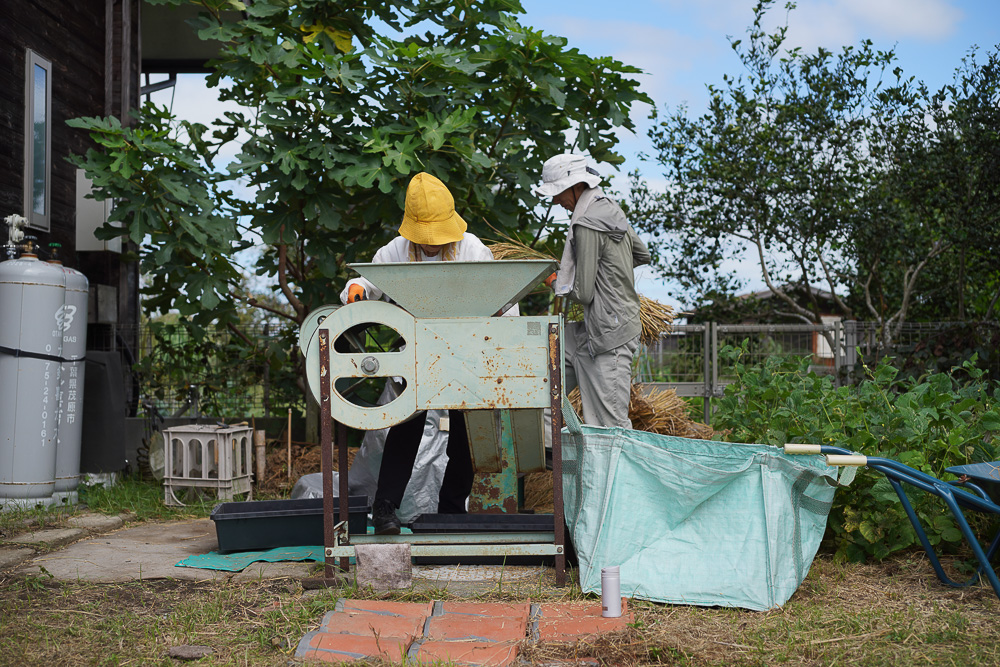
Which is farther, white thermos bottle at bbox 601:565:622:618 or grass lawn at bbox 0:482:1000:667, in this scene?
white thermos bottle at bbox 601:565:622:618

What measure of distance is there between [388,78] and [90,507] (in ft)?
10.9

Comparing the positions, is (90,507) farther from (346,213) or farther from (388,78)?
(388,78)

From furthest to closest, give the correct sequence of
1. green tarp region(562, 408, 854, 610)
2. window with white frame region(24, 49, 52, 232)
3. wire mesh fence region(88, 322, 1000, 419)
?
wire mesh fence region(88, 322, 1000, 419) → window with white frame region(24, 49, 52, 232) → green tarp region(562, 408, 854, 610)

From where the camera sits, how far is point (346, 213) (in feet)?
20.3

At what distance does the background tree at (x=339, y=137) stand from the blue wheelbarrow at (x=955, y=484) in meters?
3.19

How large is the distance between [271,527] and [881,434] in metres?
2.73

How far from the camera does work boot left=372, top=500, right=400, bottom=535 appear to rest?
11.5 ft

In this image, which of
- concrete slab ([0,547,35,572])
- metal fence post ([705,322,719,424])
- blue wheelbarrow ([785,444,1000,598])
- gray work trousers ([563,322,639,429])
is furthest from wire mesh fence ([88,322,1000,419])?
blue wheelbarrow ([785,444,1000,598])

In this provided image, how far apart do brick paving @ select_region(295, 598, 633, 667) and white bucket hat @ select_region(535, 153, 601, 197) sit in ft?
6.04

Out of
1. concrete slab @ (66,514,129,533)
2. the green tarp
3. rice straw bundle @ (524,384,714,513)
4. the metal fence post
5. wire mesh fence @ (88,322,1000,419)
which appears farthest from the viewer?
the metal fence post

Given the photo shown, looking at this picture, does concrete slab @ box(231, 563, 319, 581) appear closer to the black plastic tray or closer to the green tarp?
the black plastic tray

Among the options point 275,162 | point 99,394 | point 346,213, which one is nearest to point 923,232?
point 346,213

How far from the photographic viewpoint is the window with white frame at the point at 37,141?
6.23 m

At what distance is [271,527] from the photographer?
388 centimetres
